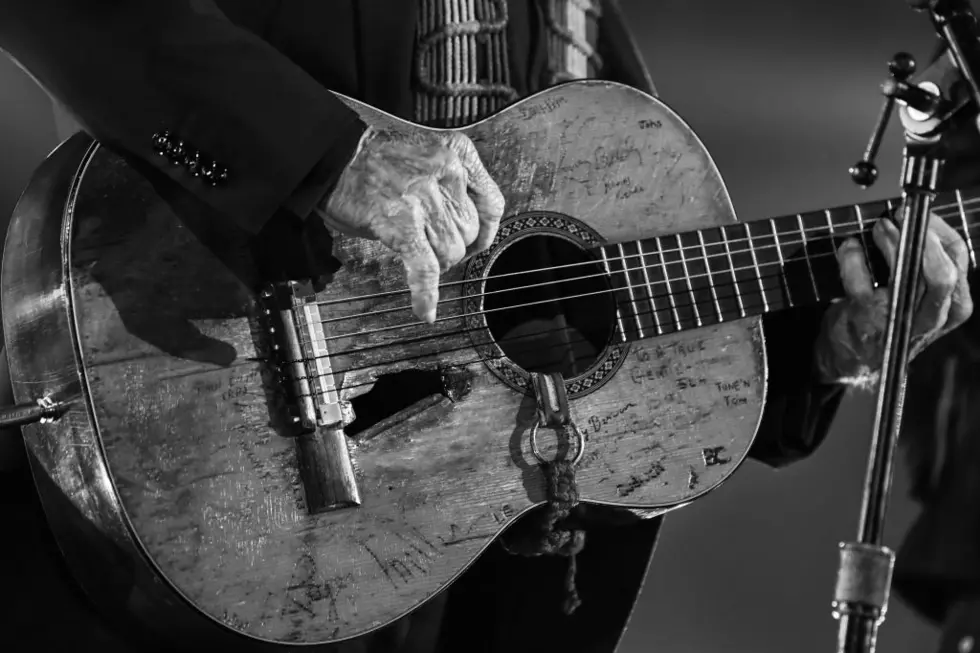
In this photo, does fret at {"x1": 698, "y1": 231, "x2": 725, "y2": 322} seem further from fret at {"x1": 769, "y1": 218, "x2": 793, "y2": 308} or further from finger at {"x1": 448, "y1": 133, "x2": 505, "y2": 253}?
finger at {"x1": 448, "y1": 133, "x2": 505, "y2": 253}

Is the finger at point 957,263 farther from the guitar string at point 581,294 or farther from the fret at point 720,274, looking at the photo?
the fret at point 720,274

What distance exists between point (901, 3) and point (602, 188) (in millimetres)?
1455

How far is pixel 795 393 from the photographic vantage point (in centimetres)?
139

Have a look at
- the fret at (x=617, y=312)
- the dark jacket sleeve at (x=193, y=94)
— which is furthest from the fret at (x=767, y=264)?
the dark jacket sleeve at (x=193, y=94)

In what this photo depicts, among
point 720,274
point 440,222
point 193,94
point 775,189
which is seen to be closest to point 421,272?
point 440,222

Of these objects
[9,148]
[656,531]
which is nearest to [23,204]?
[9,148]

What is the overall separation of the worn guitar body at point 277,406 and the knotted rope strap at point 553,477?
0.04 ft

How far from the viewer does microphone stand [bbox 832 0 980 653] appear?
69 centimetres

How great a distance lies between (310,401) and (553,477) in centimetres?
31

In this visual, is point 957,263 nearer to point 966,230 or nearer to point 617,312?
point 966,230

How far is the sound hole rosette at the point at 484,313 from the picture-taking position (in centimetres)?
107

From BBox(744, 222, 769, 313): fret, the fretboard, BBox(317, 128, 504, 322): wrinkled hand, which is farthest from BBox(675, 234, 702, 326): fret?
BBox(317, 128, 504, 322): wrinkled hand

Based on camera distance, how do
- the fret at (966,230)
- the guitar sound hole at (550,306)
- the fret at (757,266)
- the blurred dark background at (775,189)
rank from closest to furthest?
the guitar sound hole at (550,306) → the fret at (757,266) → the fret at (966,230) → the blurred dark background at (775,189)

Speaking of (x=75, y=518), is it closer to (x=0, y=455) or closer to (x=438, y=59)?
(x=0, y=455)
